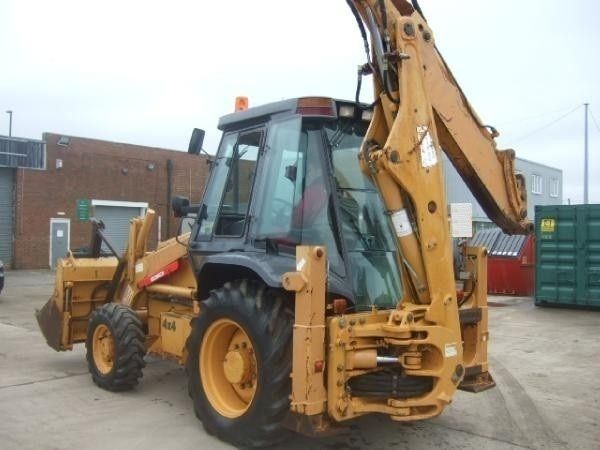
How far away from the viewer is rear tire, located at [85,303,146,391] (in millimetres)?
6051

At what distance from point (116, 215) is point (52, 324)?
20456 millimetres

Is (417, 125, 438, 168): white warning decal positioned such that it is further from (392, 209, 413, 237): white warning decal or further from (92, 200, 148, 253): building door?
(92, 200, 148, 253): building door

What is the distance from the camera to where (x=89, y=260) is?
7.57m

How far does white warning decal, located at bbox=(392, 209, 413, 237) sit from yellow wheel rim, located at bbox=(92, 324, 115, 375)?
139 inches

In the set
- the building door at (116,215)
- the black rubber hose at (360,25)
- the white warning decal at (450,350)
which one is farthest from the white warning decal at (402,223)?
the building door at (116,215)

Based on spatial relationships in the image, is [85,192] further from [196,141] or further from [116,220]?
[196,141]

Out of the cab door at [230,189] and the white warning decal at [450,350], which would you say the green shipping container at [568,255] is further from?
the white warning decal at [450,350]

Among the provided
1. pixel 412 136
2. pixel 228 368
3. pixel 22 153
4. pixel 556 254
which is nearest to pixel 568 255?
pixel 556 254

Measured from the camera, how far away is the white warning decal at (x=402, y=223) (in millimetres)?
4141

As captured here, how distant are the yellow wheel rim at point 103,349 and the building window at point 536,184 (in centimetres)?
A: 3777

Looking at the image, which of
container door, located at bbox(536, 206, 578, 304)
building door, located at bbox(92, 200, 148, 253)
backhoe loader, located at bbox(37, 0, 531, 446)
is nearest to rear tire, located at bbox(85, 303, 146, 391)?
backhoe loader, located at bbox(37, 0, 531, 446)

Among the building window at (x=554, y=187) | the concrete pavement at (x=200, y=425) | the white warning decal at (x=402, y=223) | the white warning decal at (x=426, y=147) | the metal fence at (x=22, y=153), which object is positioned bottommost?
the concrete pavement at (x=200, y=425)

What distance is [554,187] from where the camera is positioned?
44.1 meters

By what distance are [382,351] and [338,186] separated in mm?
1255
